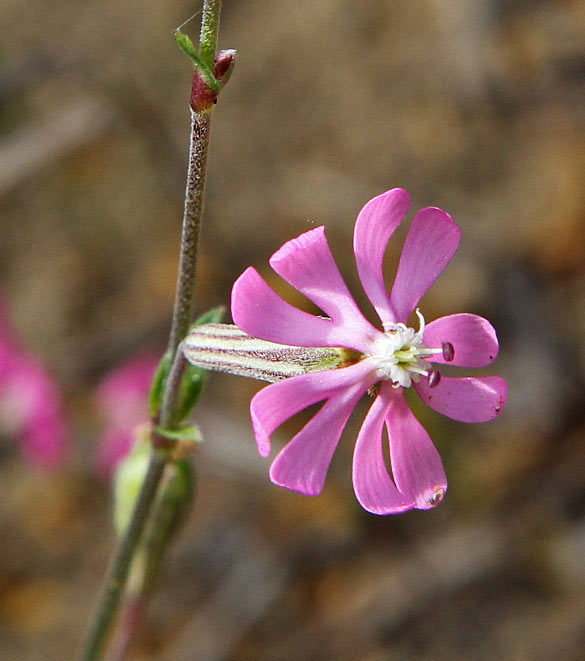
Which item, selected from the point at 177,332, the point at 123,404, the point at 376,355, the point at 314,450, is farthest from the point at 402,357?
the point at 123,404

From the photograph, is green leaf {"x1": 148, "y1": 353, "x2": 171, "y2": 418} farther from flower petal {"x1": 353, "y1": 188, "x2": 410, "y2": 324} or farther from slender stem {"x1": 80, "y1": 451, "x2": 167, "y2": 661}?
flower petal {"x1": 353, "y1": 188, "x2": 410, "y2": 324}

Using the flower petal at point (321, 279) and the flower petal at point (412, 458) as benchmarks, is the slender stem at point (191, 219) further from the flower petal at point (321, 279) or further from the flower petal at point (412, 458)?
the flower petal at point (412, 458)

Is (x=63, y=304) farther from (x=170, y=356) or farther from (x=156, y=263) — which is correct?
(x=170, y=356)

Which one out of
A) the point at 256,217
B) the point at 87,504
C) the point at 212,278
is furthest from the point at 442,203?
the point at 87,504

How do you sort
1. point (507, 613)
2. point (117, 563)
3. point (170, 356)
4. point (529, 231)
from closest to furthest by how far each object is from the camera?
point (170, 356), point (117, 563), point (507, 613), point (529, 231)

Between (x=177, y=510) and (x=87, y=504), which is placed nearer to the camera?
(x=177, y=510)

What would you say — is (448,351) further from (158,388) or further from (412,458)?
(158,388)

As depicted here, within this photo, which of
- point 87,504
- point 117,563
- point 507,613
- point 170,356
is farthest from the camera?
point 87,504
